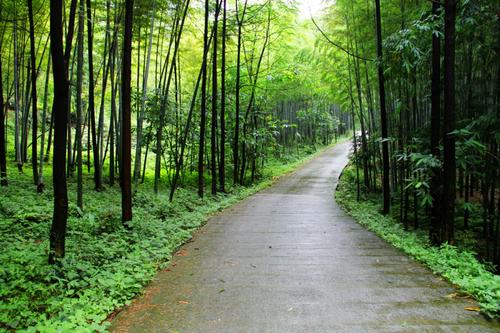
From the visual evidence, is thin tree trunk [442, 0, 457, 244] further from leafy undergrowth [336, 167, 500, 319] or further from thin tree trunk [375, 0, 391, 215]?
thin tree trunk [375, 0, 391, 215]

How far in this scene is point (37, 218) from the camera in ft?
18.1

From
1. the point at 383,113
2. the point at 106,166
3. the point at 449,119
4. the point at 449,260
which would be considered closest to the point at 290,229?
the point at 449,260

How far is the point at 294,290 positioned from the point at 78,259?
92.9 inches

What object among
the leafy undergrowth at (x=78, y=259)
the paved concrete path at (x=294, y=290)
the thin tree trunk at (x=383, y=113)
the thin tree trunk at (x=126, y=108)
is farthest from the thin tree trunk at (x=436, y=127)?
the thin tree trunk at (x=126, y=108)

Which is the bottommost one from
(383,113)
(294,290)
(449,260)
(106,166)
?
(294,290)

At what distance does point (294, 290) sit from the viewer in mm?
3465

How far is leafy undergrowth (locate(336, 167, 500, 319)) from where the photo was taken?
3.18m

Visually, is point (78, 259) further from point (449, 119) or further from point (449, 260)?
point (449, 119)

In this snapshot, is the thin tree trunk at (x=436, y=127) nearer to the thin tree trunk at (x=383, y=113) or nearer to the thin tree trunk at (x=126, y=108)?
the thin tree trunk at (x=383, y=113)

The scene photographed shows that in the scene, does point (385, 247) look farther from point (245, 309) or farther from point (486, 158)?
point (245, 309)

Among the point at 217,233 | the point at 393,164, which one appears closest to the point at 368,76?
the point at 393,164

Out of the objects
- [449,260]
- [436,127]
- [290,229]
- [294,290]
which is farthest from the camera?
[290,229]

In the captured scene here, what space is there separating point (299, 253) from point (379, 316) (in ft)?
6.38

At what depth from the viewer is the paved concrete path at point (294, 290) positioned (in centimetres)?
280
